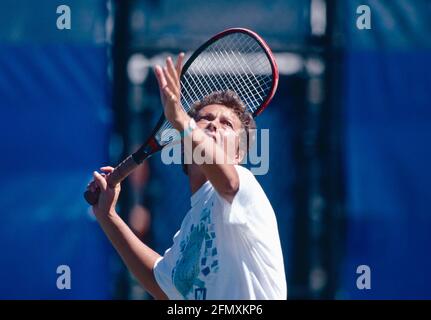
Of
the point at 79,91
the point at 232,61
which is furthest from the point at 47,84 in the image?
the point at 232,61

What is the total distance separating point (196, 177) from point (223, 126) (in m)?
0.17

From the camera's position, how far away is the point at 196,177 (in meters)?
2.66

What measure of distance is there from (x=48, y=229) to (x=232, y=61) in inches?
40.0

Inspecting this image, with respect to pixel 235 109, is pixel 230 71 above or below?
above

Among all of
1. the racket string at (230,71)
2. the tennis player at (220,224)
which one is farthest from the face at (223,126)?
the racket string at (230,71)

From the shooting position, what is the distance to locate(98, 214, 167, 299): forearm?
2.82 metres

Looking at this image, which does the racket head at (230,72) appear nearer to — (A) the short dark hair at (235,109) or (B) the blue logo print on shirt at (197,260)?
(A) the short dark hair at (235,109)

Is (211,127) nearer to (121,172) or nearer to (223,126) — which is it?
(223,126)

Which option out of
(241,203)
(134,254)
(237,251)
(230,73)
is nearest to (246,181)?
(241,203)

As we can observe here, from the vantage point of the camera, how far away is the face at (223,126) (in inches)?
101

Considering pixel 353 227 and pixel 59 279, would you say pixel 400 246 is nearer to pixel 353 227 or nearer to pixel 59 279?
pixel 353 227

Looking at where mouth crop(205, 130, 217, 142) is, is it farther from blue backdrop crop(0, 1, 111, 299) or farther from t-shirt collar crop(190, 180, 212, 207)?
blue backdrop crop(0, 1, 111, 299)
